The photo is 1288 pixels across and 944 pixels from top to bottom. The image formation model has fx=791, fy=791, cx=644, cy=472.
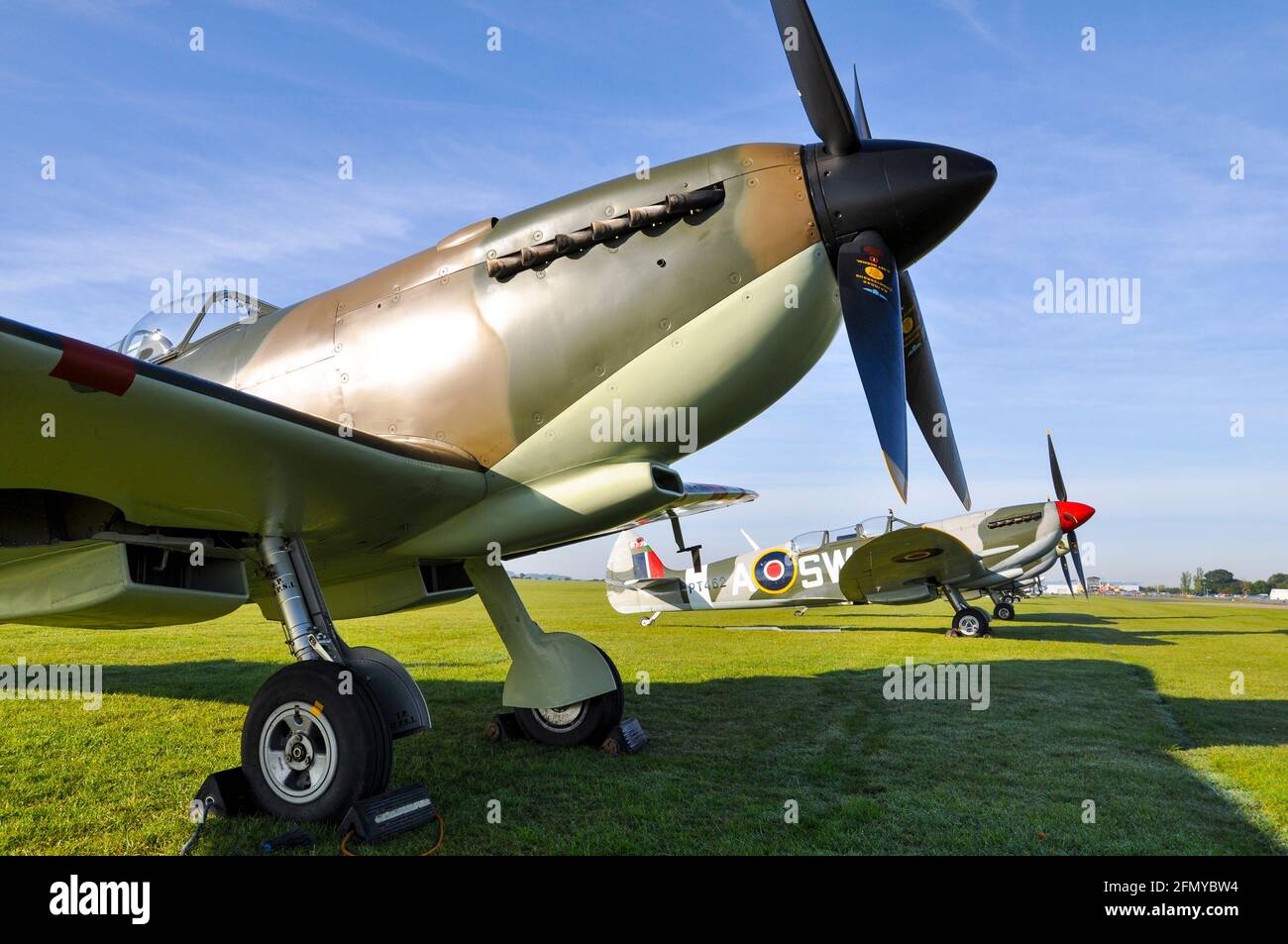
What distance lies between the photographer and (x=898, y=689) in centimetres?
873

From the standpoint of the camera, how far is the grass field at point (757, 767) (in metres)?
3.73

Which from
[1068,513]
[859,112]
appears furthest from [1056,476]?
[859,112]

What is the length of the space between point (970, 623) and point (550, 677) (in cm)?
1585

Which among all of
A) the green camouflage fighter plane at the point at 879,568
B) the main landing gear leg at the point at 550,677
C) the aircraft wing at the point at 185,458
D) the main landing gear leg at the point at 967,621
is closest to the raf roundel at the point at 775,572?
the green camouflage fighter plane at the point at 879,568

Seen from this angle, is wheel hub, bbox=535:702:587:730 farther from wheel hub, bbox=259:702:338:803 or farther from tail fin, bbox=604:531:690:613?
tail fin, bbox=604:531:690:613

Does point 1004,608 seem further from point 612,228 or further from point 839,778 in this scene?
point 612,228

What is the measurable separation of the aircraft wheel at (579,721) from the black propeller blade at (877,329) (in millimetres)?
2716

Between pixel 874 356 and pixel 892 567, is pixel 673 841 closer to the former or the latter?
pixel 874 356

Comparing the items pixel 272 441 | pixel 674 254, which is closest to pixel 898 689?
pixel 674 254

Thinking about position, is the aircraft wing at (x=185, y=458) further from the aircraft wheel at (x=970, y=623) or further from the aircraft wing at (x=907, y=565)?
the aircraft wheel at (x=970, y=623)

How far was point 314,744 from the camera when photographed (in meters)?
3.87

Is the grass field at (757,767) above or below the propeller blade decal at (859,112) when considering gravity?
below

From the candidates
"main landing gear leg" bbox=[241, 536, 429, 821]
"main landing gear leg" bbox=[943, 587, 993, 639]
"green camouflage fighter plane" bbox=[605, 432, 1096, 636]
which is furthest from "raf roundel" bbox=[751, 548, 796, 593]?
"main landing gear leg" bbox=[241, 536, 429, 821]
